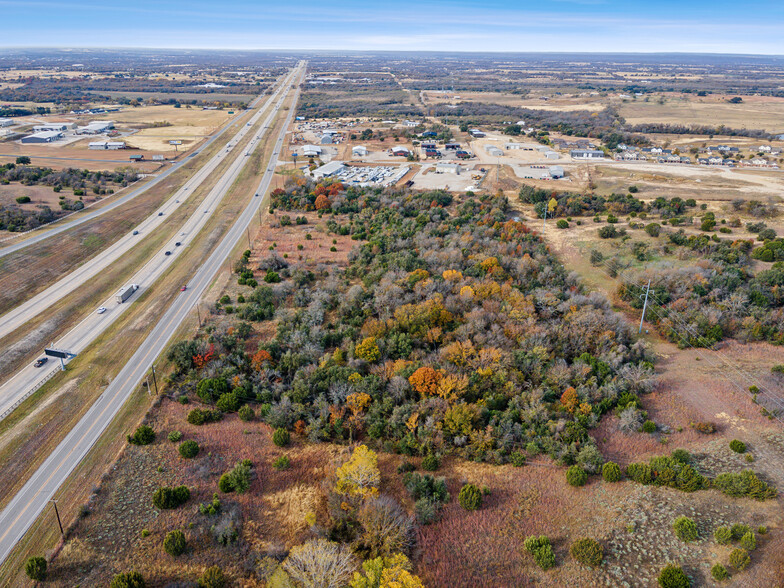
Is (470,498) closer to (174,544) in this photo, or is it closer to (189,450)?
(174,544)

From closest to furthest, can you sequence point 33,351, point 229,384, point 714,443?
point 714,443 < point 229,384 < point 33,351

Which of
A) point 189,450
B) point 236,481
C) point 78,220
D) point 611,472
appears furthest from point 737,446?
point 78,220

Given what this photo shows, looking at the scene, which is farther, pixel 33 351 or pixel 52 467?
pixel 33 351

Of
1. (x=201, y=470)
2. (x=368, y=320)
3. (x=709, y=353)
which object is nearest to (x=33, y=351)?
(x=201, y=470)

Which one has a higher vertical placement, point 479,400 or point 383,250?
point 383,250

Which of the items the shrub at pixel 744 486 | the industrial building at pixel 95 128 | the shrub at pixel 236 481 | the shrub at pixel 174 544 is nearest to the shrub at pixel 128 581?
the shrub at pixel 174 544

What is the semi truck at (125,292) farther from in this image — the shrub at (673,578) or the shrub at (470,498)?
the shrub at (673,578)

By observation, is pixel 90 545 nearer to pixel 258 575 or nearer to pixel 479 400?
pixel 258 575
